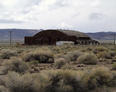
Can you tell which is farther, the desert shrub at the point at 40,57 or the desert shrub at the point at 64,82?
the desert shrub at the point at 40,57

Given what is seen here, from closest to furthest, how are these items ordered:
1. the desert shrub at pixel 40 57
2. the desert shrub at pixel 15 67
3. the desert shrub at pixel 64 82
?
1. the desert shrub at pixel 64 82
2. the desert shrub at pixel 15 67
3. the desert shrub at pixel 40 57

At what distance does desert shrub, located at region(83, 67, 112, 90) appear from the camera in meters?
12.1

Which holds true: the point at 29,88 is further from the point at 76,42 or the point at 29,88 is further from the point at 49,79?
the point at 76,42

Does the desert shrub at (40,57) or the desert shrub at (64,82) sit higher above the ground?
the desert shrub at (64,82)

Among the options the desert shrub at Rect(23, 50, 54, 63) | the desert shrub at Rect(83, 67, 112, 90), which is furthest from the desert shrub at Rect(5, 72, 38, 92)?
the desert shrub at Rect(23, 50, 54, 63)

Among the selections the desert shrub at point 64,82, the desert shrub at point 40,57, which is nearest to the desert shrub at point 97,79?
the desert shrub at point 64,82

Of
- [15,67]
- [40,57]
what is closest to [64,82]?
[15,67]

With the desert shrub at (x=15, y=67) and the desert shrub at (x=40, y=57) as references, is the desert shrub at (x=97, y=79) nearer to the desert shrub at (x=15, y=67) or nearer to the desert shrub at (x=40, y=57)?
the desert shrub at (x=15, y=67)

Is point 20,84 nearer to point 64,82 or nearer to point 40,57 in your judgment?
point 64,82

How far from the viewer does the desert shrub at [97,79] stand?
39.5ft

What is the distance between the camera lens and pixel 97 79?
503 inches

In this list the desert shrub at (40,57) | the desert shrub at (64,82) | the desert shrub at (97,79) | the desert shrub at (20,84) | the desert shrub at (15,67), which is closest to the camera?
the desert shrub at (20,84)

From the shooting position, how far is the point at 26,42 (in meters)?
96.4

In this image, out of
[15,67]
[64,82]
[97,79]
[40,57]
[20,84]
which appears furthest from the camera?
[40,57]
